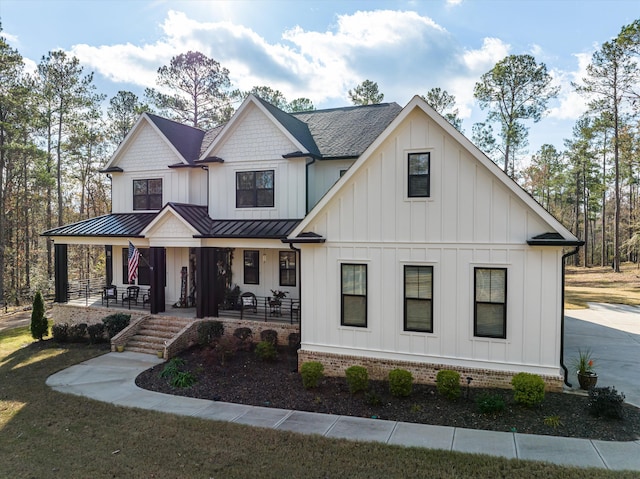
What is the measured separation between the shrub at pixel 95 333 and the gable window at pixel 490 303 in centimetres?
1390

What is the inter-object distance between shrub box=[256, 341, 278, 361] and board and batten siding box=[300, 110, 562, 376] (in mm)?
1533

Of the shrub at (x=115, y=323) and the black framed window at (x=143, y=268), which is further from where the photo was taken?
the black framed window at (x=143, y=268)

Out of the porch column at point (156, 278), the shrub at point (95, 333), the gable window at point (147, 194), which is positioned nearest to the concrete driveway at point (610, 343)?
the porch column at point (156, 278)

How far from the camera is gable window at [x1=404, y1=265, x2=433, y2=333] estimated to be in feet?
35.5

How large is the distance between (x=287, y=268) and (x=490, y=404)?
31.9 ft

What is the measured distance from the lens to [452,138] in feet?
34.3

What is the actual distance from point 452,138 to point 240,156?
9.36 metres

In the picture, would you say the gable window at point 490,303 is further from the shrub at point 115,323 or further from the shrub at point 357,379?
the shrub at point 115,323

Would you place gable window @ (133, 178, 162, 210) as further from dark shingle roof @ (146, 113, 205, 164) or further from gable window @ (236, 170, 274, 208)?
gable window @ (236, 170, 274, 208)

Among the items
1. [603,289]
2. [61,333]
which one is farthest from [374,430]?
[603,289]

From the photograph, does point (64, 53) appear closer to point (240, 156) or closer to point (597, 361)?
point (240, 156)

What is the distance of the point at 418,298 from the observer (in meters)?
10.9

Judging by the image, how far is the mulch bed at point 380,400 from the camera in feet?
27.7

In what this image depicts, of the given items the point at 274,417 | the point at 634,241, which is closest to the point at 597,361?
the point at 274,417
